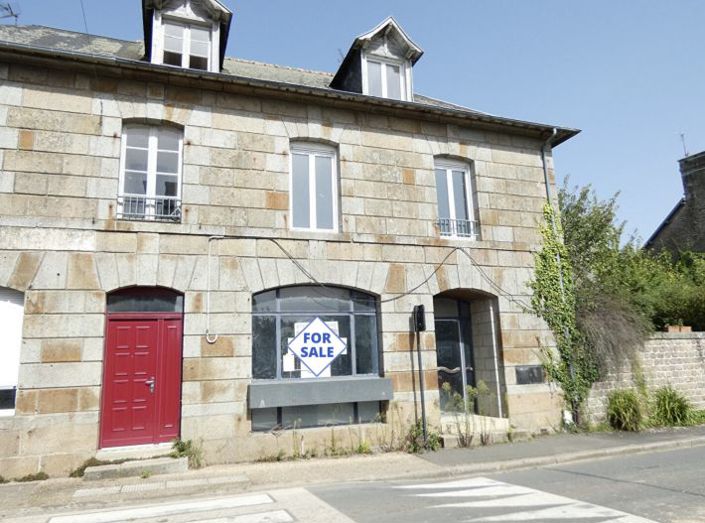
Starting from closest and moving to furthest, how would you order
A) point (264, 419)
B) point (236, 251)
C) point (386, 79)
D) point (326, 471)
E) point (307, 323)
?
point (326, 471)
point (264, 419)
point (236, 251)
point (307, 323)
point (386, 79)

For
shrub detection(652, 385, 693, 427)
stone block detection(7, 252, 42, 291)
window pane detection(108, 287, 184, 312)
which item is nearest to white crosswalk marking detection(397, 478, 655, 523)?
window pane detection(108, 287, 184, 312)

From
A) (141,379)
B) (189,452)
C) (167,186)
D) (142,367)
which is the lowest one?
(189,452)

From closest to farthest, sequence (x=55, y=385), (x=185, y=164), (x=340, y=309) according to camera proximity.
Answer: (x=55, y=385), (x=185, y=164), (x=340, y=309)

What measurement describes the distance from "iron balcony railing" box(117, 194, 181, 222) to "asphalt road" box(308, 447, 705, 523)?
5092 mm

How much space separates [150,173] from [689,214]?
2240cm

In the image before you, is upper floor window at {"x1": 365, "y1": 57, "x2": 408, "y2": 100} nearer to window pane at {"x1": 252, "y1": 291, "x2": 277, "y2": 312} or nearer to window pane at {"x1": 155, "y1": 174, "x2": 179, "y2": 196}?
window pane at {"x1": 155, "y1": 174, "x2": 179, "y2": 196}

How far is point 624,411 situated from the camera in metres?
10.2

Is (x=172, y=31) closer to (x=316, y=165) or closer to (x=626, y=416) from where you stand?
(x=316, y=165)

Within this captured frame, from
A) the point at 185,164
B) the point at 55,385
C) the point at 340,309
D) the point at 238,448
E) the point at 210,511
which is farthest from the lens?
the point at 340,309

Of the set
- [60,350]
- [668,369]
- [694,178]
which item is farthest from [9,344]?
[694,178]

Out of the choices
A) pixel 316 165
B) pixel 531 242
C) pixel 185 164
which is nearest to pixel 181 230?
pixel 185 164

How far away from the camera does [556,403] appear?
399 inches

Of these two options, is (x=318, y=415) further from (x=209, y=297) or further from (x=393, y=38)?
(x=393, y=38)

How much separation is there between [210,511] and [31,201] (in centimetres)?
559
